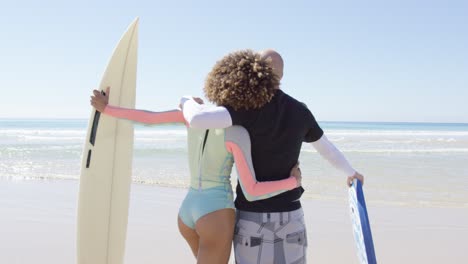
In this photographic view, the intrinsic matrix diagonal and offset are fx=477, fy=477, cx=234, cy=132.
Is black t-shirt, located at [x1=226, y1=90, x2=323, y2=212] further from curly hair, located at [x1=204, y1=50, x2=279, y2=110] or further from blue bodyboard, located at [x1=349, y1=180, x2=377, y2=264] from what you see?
blue bodyboard, located at [x1=349, y1=180, x2=377, y2=264]

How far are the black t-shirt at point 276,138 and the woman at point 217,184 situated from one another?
4 cm

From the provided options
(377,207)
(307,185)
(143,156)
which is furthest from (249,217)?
(143,156)

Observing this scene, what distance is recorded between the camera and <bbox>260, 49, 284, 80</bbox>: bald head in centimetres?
199

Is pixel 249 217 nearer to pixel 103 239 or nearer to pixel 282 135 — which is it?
pixel 282 135

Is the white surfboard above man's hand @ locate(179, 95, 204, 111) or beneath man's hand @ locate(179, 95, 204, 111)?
beneath

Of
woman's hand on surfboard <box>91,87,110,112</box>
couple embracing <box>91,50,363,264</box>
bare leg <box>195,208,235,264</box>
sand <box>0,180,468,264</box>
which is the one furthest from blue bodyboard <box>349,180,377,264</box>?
sand <box>0,180,468,264</box>

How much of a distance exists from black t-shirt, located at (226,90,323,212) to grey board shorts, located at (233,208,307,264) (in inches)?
1.4

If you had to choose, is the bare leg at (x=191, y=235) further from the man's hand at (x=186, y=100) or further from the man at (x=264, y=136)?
the man's hand at (x=186, y=100)

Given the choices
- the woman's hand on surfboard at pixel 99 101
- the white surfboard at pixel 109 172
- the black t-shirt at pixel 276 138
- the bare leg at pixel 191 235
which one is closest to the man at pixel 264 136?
the black t-shirt at pixel 276 138

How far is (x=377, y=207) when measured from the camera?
6062 mm

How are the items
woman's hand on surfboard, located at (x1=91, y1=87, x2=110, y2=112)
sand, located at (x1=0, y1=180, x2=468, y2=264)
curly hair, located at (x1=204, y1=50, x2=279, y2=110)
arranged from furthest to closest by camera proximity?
1. sand, located at (x1=0, y1=180, x2=468, y2=264)
2. woman's hand on surfboard, located at (x1=91, y1=87, x2=110, y2=112)
3. curly hair, located at (x1=204, y1=50, x2=279, y2=110)

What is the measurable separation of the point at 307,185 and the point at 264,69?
19.7 ft

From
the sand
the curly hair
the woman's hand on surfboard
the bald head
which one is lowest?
the sand

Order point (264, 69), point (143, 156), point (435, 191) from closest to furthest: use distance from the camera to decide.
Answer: point (264, 69) < point (435, 191) < point (143, 156)
